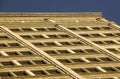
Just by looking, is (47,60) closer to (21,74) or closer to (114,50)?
(21,74)

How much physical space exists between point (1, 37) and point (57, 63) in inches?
483

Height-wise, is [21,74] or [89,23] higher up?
[89,23]

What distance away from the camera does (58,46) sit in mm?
77000

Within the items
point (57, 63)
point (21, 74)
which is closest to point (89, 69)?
point (57, 63)

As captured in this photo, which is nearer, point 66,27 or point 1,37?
point 1,37

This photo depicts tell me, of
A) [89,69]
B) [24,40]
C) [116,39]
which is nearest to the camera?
[89,69]

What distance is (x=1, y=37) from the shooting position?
255ft

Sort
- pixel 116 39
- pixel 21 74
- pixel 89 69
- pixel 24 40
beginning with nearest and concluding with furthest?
pixel 21 74 → pixel 89 69 → pixel 24 40 → pixel 116 39

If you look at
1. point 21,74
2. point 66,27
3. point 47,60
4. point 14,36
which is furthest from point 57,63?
point 66,27

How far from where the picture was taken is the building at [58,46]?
6781cm

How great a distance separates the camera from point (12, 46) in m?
74.8

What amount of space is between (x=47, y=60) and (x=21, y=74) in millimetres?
6356

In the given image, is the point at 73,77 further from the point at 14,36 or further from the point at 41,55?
the point at 14,36

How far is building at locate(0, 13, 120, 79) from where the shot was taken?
67812 mm
